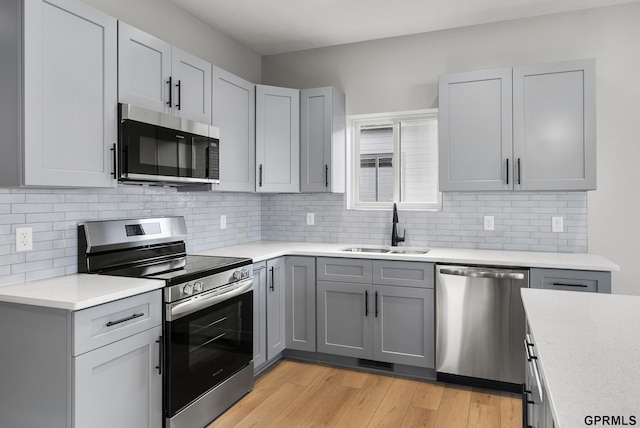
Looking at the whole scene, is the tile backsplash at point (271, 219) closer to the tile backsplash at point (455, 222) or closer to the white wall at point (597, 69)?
the tile backsplash at point (455, 222)

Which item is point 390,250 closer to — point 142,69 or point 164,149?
point 164,149

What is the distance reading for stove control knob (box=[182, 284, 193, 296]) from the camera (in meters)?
2.27

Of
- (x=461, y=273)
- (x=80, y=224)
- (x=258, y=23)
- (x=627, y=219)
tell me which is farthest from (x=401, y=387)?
(x=258, y=23)

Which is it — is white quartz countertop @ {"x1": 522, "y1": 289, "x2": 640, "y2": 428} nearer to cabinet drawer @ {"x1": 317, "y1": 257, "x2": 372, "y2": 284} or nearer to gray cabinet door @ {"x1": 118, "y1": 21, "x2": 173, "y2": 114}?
cabinet drawer @ {"x1": 317, "y1": 257, "x2": 372, "y2": 284}

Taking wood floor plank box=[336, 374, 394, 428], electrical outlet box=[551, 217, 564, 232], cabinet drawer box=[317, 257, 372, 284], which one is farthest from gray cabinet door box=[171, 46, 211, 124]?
electrical outlet box=[551, 217, 564, 232]

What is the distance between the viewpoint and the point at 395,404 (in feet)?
9.13

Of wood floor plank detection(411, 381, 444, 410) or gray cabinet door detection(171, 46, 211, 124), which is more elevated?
gray cabinet door detection(171, 46, 211, 124)

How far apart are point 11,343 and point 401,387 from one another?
2.32m

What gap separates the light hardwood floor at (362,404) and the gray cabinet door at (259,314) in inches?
7.3

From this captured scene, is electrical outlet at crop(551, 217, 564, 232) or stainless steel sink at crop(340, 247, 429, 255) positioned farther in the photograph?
stainless steel sink at crop(340, 247, 429, 255)

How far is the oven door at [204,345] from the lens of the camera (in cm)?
220

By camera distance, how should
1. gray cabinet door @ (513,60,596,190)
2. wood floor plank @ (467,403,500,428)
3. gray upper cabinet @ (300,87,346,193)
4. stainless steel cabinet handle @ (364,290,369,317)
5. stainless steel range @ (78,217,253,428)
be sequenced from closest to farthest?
stainless steel range @ (78,217,253,428)
wood floor plank @ (467,403,500,428)
gray cabinet door @ (513,60,596,190)
stainless steel cabinet handle @ (364,290,369,317)
gray upper cabinet @ (300,87,346,193)

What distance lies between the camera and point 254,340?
307cm

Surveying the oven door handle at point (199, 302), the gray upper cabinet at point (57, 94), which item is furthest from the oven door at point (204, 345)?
the gray upper cabinet at point (57, 94)
